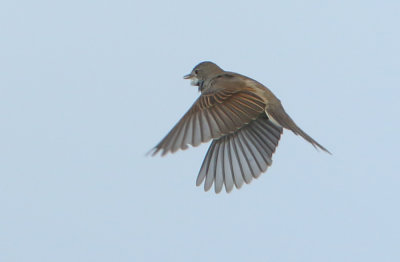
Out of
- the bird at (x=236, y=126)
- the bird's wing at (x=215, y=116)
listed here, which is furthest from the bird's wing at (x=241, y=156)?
the bird's wing at (x=215, y=116)

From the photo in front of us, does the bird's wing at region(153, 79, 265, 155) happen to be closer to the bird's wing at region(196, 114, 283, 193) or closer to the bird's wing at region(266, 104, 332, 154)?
the bird's wing at region(266, 104, 332, 154)

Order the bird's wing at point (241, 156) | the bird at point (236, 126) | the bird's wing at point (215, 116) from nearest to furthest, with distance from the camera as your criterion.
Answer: the bird's wing at point (215, 116) → the bird at point (236, 126) → the bird's wing at point (241, 156)

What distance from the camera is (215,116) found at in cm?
714

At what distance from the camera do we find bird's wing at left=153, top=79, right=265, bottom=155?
6.67 meters

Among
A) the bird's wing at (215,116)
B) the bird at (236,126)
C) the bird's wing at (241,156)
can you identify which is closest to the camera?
the bird's wing at (215,116)

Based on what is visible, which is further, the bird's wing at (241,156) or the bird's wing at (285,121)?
the bird's wing at (241,156)

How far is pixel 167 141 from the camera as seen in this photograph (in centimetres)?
Result: 661

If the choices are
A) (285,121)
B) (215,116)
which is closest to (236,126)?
(215,116)

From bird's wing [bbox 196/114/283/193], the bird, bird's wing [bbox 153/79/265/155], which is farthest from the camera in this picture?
bird's wing [bbox 196/114/283/193]

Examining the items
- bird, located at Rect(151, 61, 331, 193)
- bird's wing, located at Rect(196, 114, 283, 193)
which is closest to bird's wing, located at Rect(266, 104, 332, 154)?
bird, located at Rect(151, 61, 331, 193)

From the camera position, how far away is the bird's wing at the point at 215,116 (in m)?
6.67

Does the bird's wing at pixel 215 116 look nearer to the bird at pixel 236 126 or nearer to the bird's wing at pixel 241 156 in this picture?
the bird at pixel 236 126

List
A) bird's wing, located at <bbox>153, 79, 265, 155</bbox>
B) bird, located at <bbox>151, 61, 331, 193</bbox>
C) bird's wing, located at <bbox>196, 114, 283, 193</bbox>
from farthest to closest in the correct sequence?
bird's wing, located at <bbox>196, 114, 283, 193</bbox>
bird, located at <bbox>151, 61, 331, 193</bbox>
bird's wing, located at <bbox>153, 79, 265, 155</bbox>

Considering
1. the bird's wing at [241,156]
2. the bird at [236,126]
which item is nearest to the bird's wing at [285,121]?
the bird at [236,126]
